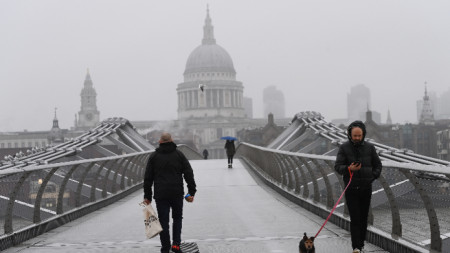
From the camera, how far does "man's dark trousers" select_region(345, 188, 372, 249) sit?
830 cm

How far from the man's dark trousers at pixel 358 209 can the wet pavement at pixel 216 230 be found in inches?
43.2

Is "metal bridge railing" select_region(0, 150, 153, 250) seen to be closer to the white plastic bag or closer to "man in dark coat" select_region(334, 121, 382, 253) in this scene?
the white plastic bag

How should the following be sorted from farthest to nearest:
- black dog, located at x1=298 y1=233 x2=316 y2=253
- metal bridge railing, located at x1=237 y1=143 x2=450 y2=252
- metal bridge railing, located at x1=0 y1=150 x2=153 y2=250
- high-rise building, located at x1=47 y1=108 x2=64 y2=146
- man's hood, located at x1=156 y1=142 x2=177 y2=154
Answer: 1. high-rise building, located at x1=47 y1=108 x2=64 y2=146
2. metal bridge railing, located at x1=0 y1=150 x2=153 y2=250
3. man's hood, located at x1=156 y1=142 x2=177 y2=154
4. black dog, located at x1=298 y1=233 x2=316 y2=253
5. metal bridge railing, located at x1=237 y1=143 x2=450 y2=252

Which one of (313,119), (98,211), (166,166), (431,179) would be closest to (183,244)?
(166,166)

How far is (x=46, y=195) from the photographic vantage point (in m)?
12.1

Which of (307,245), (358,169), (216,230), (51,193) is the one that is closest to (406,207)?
(358,169)

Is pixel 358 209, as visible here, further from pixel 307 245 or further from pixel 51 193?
pixel 51 193

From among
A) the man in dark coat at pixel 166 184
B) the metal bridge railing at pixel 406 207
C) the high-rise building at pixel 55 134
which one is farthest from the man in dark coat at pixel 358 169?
the high-rise building at pixel 55 134

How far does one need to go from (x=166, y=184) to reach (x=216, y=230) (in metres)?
3.07

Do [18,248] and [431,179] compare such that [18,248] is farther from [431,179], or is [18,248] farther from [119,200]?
[119,200]

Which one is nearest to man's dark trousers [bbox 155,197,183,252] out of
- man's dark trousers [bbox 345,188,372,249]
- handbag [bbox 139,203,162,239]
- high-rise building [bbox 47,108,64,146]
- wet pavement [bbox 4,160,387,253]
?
handbag [bbox 139,203,162,239]

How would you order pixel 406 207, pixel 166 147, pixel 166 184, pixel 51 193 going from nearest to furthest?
pixel 406 207, pixel 166 184, pixel 166 147, pixel 51 193

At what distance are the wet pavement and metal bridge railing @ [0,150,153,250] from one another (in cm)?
20

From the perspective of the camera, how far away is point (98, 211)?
634 inches
